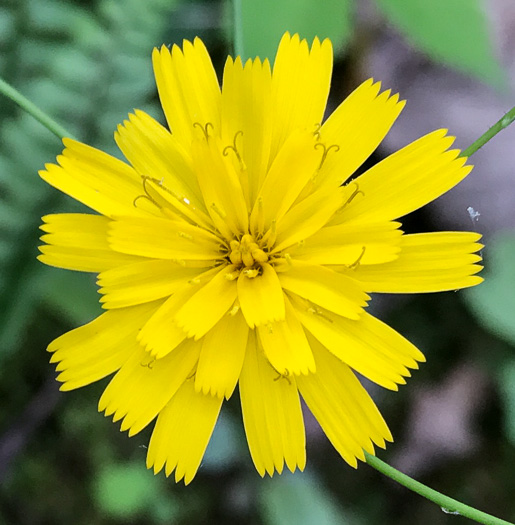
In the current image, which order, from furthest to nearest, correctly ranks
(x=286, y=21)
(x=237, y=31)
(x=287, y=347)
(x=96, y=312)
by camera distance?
(x=96, y=312) < (x=286, y=21) < (x=237, y=31) < (x=287, y=347)

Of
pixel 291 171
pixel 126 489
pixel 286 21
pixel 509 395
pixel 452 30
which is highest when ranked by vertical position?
pixel 452 30

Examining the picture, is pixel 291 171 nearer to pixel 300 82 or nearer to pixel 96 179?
pixel 300 82

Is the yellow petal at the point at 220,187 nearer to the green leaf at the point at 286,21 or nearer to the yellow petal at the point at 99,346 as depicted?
the yellow petal at the point at 99,346

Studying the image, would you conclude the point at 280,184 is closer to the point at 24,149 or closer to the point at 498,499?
the point at 24,149

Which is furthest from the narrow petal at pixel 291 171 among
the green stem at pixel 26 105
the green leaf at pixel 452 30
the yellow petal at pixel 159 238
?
the green leaf at pixel 452 30

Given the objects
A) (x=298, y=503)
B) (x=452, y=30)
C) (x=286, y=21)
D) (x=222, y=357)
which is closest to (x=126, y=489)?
(x=298, y=503)

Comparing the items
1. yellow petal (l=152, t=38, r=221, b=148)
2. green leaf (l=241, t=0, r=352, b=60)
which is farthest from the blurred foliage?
yellow petal (l=152, t=38, r=221, b=148)

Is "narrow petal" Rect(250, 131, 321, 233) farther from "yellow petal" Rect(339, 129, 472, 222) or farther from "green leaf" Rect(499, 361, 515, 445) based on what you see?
"green leaf" Rect(499, 361, 515, 445)
